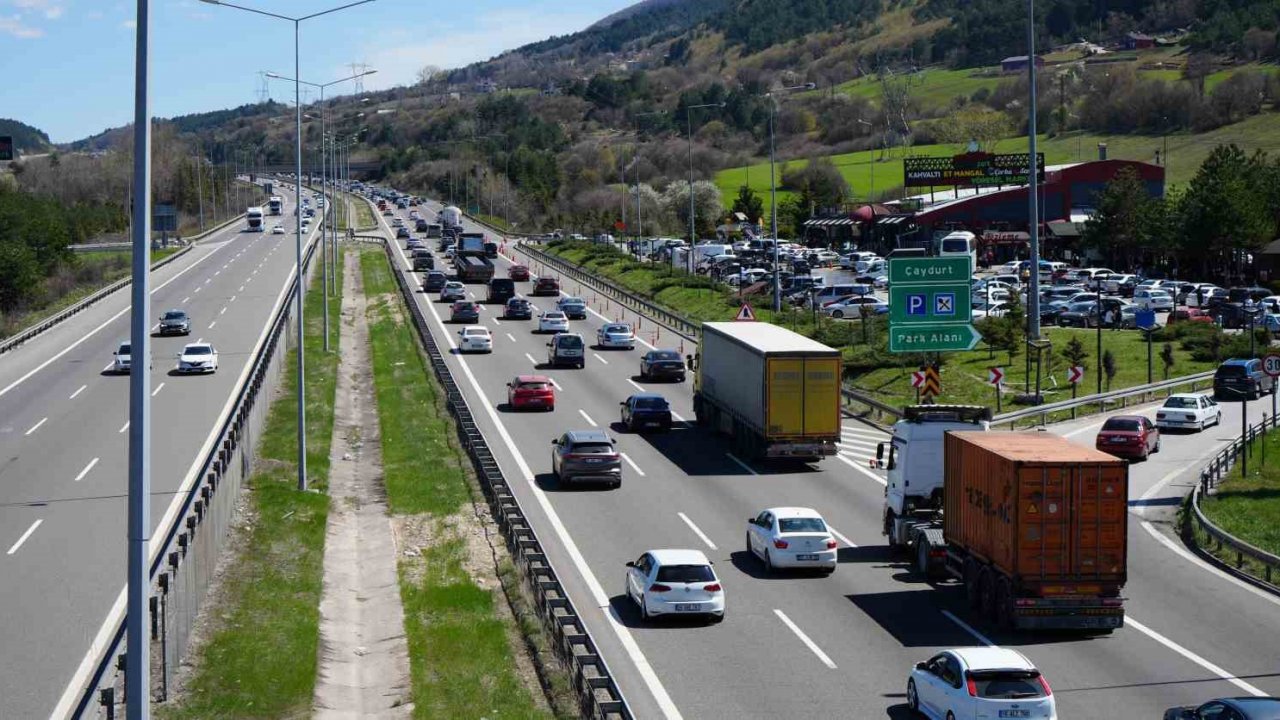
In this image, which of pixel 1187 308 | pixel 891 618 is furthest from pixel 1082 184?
pixel 891 618

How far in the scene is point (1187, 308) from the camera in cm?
7525

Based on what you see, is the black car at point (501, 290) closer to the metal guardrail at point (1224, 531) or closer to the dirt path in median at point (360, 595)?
the dirt path in median at point (360, 595)

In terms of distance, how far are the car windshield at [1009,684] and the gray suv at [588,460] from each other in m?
20.7

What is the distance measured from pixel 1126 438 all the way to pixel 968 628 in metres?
20.1

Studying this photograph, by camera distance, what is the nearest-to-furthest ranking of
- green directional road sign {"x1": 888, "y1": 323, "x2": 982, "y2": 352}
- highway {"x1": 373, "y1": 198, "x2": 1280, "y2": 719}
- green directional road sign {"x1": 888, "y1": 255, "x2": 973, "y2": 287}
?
highway {"x1": 373, "y1": 198, "x2": 1280, "y2": 719}, green directional road sign {"x1": 888, "y1": 255, "x2": 973, "y2": 287}, green directional road sign {"x1": 888, "y1": 323, "x2": 982, "y2": 352}

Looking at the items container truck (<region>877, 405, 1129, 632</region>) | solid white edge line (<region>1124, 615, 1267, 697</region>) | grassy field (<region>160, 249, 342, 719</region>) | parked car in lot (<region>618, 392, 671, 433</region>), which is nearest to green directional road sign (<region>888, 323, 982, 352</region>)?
parked car in lot (<region>618, 392, 671, 433</region>)

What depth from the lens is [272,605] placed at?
28.1m

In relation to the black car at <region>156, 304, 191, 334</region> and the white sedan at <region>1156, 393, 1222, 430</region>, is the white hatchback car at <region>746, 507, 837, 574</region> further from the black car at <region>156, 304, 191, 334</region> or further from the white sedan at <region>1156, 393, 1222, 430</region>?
the black car at <region>156, 304, 191, 334</region>

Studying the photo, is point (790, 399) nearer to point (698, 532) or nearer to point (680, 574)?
point (698, 532)

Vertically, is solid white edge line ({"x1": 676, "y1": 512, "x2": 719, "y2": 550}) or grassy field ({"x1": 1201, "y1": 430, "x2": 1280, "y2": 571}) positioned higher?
grassy field ({"x1": 1201, "y1": 430, "x2": 1280, "y2": 571})

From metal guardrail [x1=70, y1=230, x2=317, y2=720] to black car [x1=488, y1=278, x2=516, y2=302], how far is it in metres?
45.1

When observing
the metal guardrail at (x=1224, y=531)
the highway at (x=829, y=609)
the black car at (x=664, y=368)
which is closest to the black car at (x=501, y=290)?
the black car at (x=664, y=368)

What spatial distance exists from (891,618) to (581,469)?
13811 millimetres

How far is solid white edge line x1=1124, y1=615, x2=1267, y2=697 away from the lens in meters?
22.5
